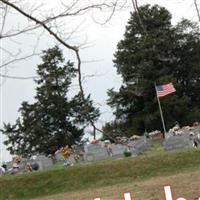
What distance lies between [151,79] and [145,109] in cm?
293

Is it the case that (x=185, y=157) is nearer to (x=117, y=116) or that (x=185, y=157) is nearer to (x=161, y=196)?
(x=161, y=196)

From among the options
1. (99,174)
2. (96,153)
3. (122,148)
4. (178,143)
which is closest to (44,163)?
(96,153)

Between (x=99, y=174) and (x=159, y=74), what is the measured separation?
1215 inches

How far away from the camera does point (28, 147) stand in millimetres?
55000

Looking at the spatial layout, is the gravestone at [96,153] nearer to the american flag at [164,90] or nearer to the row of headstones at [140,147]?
the row of headstones at [140,147]

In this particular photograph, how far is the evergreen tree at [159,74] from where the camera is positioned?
52219 millimetres

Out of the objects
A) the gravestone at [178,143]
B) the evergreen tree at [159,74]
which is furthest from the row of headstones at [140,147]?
the evergreen tree at [159,74]

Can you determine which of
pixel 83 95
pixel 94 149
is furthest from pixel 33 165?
pixel 83 95

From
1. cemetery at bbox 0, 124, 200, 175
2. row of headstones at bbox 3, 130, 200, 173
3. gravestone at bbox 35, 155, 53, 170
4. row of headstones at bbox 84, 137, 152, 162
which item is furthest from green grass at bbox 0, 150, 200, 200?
gravestone at bbox 35, 155, 53, 170

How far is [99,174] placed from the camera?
2333 cm

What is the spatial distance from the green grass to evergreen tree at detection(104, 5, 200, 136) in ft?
83.4

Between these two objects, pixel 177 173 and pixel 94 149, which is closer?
pixel 177 173

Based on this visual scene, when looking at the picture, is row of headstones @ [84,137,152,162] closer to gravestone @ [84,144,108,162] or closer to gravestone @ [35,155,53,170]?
gravestone @ [84,144,108,162]

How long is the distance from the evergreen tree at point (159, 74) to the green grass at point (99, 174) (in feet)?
83.4
